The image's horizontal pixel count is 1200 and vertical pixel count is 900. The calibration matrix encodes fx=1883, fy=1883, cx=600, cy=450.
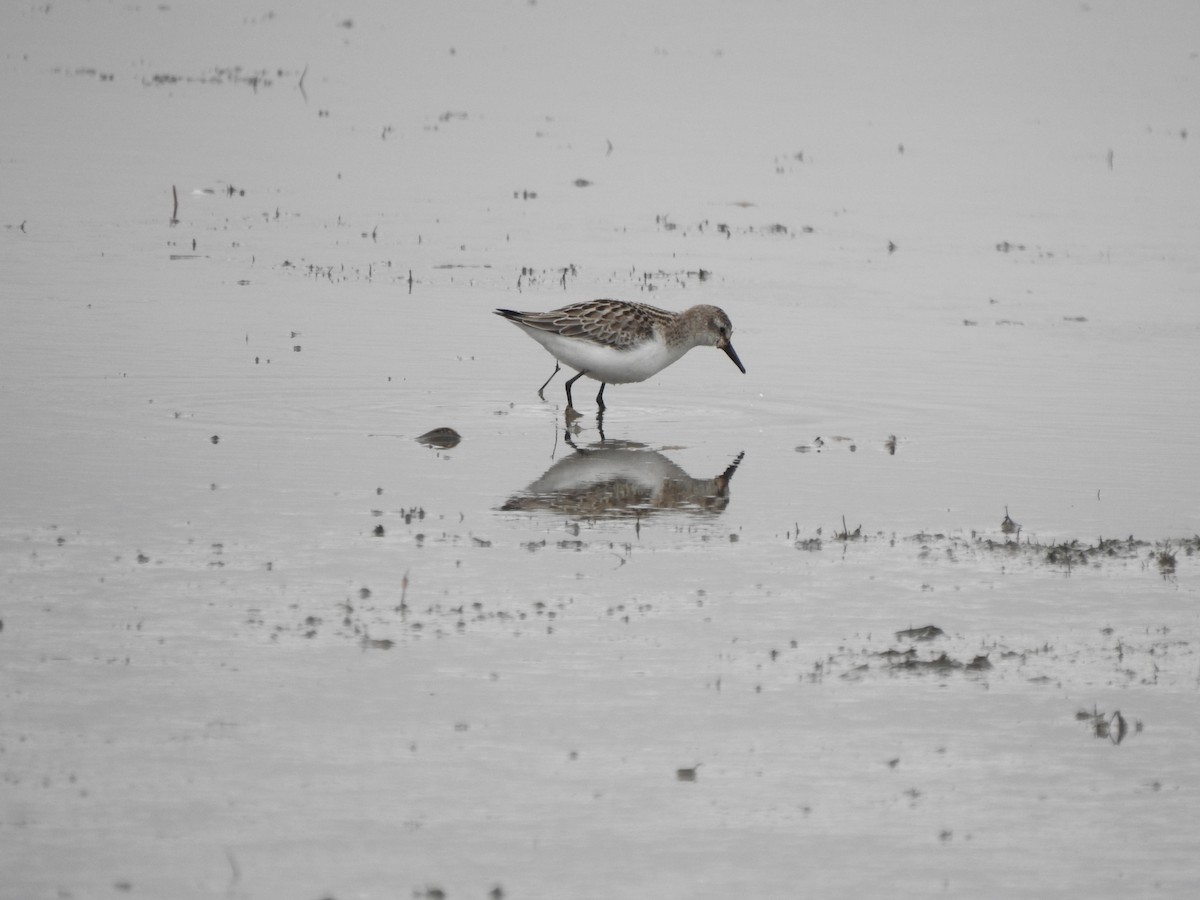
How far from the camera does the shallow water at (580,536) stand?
7.42m

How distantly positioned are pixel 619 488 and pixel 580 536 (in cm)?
155

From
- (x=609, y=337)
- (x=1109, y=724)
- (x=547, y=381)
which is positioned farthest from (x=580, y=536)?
(x=547, y=381)

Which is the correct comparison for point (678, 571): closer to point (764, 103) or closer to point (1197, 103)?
point (764, 103)

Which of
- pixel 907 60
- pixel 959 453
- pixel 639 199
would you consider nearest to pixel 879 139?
pixel 639 199

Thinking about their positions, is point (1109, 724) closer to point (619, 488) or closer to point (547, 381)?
point (619, 488)

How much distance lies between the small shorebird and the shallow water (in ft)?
1.58

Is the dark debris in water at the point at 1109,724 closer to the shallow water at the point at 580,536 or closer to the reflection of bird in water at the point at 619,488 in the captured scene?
the shallow water at the point at 580,536

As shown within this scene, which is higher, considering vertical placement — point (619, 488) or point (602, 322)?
point (602, 322)

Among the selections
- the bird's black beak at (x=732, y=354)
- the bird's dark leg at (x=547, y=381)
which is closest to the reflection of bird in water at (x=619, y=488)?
the bird's dark leg at (x=547, y=381)

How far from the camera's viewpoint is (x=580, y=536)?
11664 mm

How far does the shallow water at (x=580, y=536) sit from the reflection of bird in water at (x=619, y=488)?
0.22 feet

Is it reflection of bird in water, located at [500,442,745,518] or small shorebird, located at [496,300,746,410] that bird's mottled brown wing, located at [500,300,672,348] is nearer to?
small shorebird, located at [496,300,746,410]

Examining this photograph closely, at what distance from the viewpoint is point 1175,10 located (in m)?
58.0

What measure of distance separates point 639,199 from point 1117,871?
2344 cm
